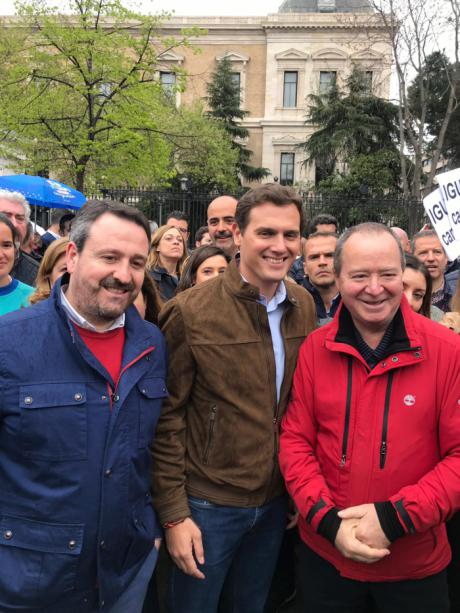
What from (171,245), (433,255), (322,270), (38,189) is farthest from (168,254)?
(38,189)

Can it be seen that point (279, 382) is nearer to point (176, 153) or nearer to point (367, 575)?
point (367, 575)

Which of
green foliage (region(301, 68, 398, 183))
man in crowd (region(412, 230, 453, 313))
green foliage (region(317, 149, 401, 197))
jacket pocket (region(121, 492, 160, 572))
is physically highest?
green foliage (region(301, 68, 398, 183))

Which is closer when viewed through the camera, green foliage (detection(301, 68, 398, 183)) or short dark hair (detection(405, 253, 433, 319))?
short dark hair (detection(405, 253, 433, 319))

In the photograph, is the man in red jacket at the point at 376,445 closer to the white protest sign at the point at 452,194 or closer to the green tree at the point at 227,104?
the white protest sign at the point at 452,194

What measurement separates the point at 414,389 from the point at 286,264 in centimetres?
73

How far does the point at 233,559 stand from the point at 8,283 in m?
1.96

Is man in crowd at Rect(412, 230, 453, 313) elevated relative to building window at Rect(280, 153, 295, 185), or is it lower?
lower

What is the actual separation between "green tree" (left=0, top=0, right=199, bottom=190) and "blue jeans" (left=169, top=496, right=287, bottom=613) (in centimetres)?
1371

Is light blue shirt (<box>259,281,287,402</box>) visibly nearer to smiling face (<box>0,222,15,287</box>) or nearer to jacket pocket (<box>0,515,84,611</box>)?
jacket pocket (<box>0,515,84,611</box>)

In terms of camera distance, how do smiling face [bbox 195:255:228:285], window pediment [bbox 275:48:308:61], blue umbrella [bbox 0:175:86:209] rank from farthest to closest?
window pediment [bbox 275:48:308:61] < blue umbrella [bbox 0:175:86:209] < smiling face [bbox 195:255:228:285]

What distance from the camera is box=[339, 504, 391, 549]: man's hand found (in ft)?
6.27

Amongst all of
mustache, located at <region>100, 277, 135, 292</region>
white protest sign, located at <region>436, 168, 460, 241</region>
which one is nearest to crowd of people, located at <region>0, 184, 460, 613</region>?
mustache, located at <region>100, 277, 135, 292</region>

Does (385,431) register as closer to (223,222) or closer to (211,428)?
(211,428)

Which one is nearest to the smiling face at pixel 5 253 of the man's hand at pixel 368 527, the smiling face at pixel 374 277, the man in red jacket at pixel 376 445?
the man in red jacket at pixel 376 445
